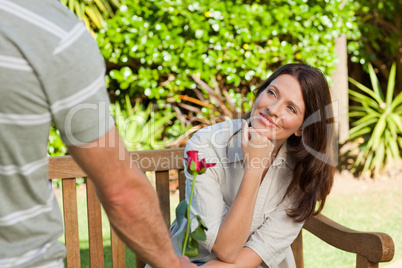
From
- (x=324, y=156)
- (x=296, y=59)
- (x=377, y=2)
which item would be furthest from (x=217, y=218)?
(x=377, y=2)

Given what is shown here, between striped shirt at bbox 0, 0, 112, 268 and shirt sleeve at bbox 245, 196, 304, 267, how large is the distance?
1331 millimetres

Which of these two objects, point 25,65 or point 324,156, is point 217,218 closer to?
point 324,156

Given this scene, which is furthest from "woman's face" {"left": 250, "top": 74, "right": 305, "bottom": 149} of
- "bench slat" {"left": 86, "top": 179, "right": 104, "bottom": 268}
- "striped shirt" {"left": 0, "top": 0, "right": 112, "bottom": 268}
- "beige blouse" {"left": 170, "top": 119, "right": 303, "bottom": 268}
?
"striped shirt" {"left": 0, "top": 0, "right": 112, "bottom": 268}

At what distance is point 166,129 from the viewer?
20.6 feet

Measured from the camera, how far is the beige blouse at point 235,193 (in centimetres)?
228

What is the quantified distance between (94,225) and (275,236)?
859mm

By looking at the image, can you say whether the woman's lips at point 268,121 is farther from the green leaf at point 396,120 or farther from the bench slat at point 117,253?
the green leaf at point 396,120

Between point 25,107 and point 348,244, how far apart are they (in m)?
1.83

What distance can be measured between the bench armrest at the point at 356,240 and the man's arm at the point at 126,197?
4.15 ft

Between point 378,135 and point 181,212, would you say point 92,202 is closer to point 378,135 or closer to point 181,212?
point 181,212

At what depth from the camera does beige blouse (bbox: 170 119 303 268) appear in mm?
2279

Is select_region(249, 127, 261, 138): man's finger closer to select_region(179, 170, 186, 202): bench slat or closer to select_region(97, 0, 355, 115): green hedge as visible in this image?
select_region(179, 170, 186, 202): bench slat

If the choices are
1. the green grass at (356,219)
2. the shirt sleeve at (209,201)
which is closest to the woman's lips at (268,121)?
the shirt sleeve at (209,201)

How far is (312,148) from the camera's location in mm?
2449
